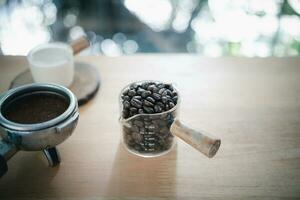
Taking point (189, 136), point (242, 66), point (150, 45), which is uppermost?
point (189, 136)

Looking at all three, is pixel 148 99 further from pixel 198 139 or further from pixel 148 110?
pixel 198 139

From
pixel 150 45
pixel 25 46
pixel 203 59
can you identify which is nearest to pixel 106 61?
pixel 203 59

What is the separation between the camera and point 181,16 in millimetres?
1561

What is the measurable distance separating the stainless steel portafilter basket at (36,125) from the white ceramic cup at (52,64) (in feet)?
0.54

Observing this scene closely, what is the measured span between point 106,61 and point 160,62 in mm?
152

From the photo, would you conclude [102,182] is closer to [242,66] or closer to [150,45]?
[242,66]

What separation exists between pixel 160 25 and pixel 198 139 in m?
1.04

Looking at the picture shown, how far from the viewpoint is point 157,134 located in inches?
28.9

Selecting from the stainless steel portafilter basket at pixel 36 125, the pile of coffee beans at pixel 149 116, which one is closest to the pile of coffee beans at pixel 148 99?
the pile of coffee beans at pixel 149 116

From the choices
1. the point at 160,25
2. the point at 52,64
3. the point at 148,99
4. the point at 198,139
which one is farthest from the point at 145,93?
the point at 160,25

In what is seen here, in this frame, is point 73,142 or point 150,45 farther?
point 150,45

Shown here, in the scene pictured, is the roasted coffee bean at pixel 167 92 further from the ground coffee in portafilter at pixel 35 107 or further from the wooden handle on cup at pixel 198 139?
the ground coffee in portafilter at pixel 35 107

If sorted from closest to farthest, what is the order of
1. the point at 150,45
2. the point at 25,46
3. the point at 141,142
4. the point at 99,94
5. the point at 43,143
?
the point at 43,143 → the point at 141,142 → the point at 99,94 → the point at 25,46 → the point at 150,45

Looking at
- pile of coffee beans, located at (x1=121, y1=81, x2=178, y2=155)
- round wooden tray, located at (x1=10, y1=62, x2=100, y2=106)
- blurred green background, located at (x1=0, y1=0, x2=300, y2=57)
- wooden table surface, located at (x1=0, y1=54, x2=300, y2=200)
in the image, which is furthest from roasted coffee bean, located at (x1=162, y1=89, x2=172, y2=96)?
blurred green background, located at (x1=0, y1=0, x2=300, y2=57)
